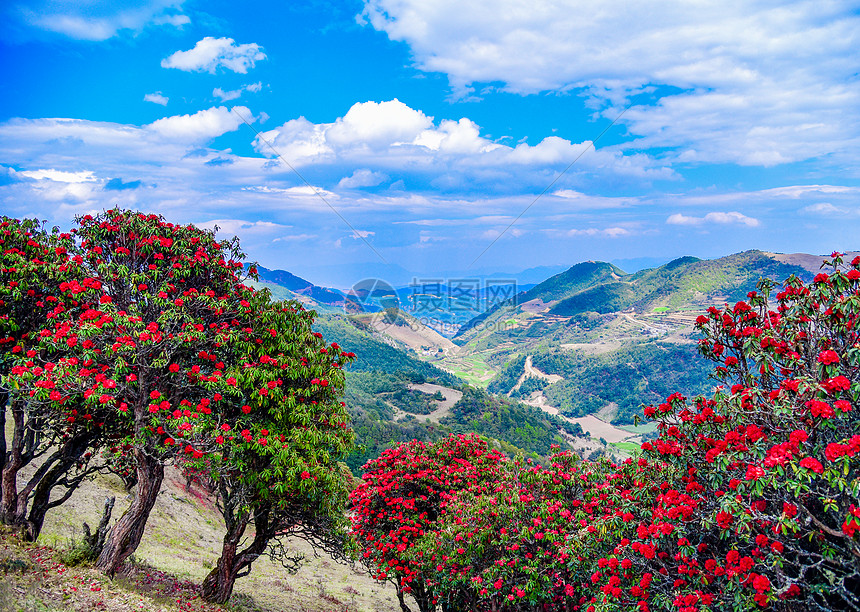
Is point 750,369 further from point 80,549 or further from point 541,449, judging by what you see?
point 541,449

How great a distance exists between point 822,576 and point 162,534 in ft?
72.5

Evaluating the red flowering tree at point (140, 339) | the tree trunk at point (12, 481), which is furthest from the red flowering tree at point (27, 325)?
the red flowering tree at point (140, 339)

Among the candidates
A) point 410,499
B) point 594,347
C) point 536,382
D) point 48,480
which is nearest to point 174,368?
point 48,480

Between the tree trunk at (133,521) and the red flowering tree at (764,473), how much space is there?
8166 mm

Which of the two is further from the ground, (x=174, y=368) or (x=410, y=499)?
(x=174, y=368)

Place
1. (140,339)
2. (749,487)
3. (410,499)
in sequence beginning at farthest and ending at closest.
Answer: (410,499), (140,339), (749,487)

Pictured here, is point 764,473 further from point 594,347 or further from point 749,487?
point 594,347

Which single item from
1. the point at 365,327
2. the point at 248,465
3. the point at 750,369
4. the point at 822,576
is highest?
the point at 750,369

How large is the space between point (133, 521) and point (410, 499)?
7.31 m

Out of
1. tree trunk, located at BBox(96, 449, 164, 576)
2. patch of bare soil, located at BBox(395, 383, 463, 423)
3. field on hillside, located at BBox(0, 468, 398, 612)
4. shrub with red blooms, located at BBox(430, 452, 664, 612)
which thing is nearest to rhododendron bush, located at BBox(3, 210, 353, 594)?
tree trunk, located at BBox(96, 449, 164, 576)

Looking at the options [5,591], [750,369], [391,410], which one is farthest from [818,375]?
[391,410]

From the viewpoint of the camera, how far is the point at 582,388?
161000 millimetres

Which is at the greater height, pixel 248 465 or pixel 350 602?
pixel 248 465

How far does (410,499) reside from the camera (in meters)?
13.6
